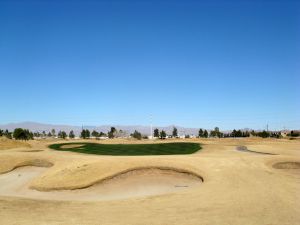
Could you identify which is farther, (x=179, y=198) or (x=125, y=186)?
(x=125, y=186)

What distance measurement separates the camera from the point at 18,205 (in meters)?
25.7

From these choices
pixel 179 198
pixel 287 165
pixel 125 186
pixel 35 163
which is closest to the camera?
pixel 179 198

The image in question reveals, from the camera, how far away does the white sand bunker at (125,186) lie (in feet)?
108

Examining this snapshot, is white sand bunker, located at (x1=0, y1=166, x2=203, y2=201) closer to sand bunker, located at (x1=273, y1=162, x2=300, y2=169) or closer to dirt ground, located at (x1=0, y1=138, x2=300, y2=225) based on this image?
dirt ground, located at (x1=0, y1=138, x2=300, y2=225)

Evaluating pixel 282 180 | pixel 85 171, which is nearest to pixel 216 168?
pixel 282 180

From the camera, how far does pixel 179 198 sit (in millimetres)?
26922

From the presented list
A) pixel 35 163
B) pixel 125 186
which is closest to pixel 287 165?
pixel 125 186

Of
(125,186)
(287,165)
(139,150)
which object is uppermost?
(139,150)

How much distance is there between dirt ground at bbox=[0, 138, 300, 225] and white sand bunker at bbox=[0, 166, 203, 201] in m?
0.31

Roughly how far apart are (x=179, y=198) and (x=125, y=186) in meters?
9.91

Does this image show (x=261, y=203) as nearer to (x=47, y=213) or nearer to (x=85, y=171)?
(x=47, y=213)

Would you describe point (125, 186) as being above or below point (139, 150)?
below

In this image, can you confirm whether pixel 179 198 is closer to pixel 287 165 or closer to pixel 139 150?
pixel 287 165

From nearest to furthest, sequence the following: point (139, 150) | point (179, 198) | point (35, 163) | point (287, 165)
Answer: point (179, 198) → point (287, 165) → point (35, 163) → point (139, 150)
